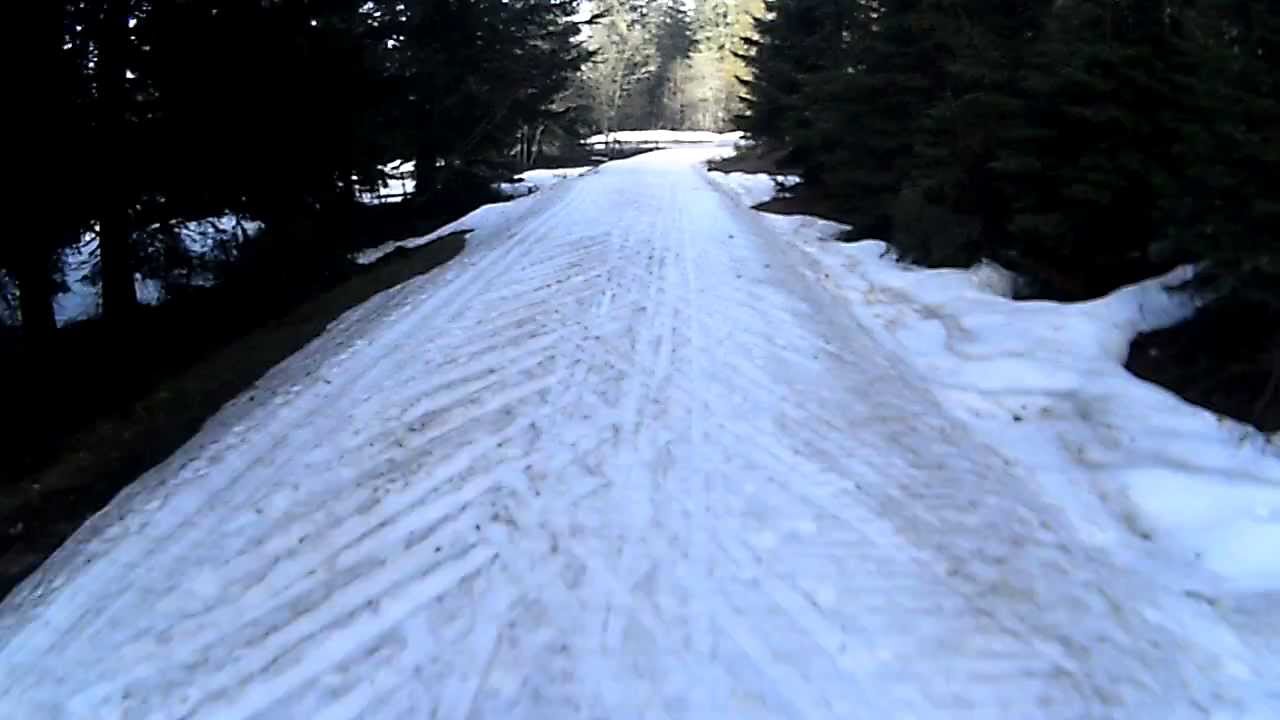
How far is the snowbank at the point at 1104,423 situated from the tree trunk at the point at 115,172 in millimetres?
8595

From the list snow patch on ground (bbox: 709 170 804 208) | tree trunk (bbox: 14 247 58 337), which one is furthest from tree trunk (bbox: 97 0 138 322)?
snow patch on ground (bbox: 709 170 804 208)

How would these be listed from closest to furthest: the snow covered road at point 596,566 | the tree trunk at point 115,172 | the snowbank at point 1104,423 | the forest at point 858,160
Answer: the snow covered road at point 596,566, the snowbank at point 1104,423, the forest at point 858,160, the tree trunk at point 115,172

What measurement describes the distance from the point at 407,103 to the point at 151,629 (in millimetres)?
15943

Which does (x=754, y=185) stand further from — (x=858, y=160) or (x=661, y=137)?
(x=661, y=137)

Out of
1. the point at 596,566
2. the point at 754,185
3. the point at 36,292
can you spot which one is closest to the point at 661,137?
the point at 754,185

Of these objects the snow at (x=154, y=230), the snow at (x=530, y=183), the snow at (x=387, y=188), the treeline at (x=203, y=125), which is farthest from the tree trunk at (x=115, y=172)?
the snow at (x=530, y=183)

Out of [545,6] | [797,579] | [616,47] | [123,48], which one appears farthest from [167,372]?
[616,47]

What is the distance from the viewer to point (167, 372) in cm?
1095

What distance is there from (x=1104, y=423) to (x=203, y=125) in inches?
426

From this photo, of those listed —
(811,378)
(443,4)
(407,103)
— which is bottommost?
(811,378)

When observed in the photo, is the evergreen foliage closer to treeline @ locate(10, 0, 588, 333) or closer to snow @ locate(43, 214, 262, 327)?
treeline @ locate(10, 0, 588, 333)

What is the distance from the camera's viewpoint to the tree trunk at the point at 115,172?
11.4 m

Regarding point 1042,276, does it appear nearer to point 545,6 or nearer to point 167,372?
point 167,372

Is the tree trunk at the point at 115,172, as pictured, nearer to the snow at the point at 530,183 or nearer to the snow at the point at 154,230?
the snow at the point at 154,230
